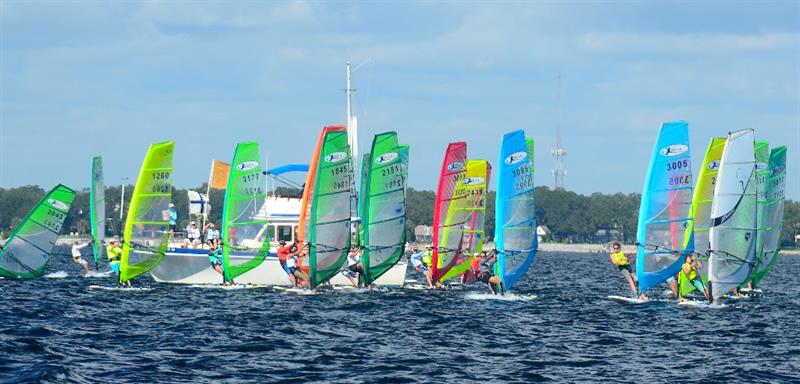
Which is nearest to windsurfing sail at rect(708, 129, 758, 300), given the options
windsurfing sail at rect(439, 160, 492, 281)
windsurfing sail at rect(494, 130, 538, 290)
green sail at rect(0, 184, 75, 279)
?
windsurfing sail at rect(494, 130, 538, 290)

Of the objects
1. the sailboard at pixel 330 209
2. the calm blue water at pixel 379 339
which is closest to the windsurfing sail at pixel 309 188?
the sailboard at pixel 330 209

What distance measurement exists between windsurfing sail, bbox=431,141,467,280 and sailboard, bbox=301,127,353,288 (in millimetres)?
5098

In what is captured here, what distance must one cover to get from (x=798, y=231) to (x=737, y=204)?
160141 mm

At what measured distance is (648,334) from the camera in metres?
29.9

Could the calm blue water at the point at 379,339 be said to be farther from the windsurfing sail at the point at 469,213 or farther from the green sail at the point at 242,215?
the windsurfing sail at the point at 469,213

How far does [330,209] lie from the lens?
4066cm

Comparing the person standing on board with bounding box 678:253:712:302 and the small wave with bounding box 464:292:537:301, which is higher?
the person standing on board with bounding box 678:253:712:302

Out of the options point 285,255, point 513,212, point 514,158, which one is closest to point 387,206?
point 285,255

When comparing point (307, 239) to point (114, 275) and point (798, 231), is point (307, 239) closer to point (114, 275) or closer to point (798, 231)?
point (114, 275)

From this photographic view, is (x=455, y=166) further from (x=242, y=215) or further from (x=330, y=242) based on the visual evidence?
(x=242, y=215)

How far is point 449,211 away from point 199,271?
9.67 m

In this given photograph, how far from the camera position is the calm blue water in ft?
74.3

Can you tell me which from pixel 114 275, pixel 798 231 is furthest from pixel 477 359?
pixel 798 231

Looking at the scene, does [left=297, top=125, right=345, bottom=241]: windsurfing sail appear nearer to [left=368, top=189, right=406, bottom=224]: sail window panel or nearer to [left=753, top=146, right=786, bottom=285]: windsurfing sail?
[left=368, top=189, right=406, bottom=224]: sail window panel
